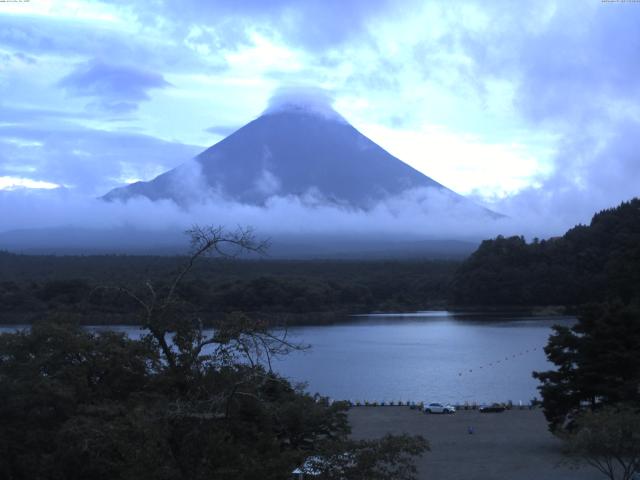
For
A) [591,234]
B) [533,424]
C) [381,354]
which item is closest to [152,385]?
[533,424]

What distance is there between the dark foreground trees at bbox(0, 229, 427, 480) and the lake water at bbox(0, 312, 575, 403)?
12.0 meters

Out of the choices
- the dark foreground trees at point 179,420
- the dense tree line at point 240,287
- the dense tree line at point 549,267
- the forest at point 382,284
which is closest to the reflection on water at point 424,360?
the dense tree line at point 240,287

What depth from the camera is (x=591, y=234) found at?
1763 inches

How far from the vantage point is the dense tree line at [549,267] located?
138ft

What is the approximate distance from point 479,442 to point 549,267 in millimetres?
32093

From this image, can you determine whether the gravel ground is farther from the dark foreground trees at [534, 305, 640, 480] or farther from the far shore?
the far shore

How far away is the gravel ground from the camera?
10.8 metres

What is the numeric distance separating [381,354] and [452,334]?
7572 millimetres

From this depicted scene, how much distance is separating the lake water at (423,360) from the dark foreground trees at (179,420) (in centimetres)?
1200

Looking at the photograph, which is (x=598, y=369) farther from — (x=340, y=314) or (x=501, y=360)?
(x=340, y=314)

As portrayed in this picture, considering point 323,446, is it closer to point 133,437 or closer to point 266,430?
point 266,430

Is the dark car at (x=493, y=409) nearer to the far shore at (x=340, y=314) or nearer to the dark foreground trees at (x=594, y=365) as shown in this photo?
the dark foreground trees at (x=594, y=365)

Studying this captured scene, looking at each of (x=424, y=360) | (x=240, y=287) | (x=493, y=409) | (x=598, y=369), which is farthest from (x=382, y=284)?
(x=598, y=369)

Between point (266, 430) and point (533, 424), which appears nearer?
point (266, 430)
